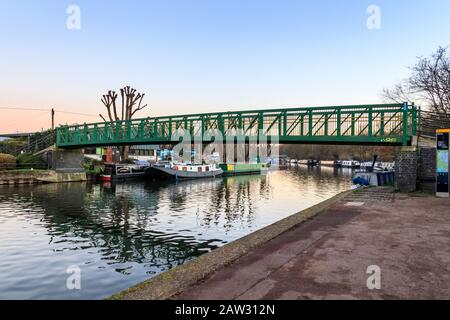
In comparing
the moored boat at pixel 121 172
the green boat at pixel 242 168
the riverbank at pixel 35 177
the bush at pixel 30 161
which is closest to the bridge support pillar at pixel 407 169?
the moored boat at pixel 121 172

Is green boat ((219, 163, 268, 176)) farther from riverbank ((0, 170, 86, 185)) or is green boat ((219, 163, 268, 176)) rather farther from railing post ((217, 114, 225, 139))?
railing post ((217, 114, 225, 139))

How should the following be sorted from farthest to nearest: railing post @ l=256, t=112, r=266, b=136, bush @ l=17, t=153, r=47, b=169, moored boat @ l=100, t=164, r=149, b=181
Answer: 1. moored boat @ l=100, t=164, r=149, b=181
2. bush @ l=17, t=153, r=47, b=169
3. railing post @ l=256, t=112, r=266, b=136

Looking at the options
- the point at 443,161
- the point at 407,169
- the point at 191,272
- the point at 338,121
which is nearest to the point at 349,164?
the point at 338,121

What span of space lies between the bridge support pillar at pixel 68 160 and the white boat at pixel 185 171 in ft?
38.3

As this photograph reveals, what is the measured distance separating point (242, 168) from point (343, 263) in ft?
252

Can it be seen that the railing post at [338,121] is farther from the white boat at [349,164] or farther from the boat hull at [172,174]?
the white boat at [349,164]

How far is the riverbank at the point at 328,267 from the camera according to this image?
6.75 metres

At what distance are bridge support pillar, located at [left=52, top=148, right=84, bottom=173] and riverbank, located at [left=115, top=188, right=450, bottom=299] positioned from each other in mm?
48783

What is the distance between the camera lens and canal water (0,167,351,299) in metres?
12.1

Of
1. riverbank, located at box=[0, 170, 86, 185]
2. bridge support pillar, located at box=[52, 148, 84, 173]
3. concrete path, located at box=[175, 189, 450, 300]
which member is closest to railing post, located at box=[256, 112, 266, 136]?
concrete path, located at box=[175, 189, 450, 300]

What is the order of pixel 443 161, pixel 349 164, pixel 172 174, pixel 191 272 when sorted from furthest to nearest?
pixel 349 164, pixel 172 174, pixel 443 161, pixel 191 272

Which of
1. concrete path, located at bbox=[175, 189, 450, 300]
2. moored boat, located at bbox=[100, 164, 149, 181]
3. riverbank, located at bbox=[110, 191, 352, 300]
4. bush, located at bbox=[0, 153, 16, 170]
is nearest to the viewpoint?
concrete path, located at bbox=[175, 189, 450, 300]

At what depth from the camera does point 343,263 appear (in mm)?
8633

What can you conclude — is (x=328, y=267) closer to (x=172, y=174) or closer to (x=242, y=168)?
(x=172, y=174)
